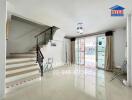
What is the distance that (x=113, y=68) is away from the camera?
5.63 metres

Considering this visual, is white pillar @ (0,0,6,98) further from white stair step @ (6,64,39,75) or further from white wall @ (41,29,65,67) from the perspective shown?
white wall @ (41,29,65,67)

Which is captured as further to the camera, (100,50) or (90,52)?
(90,52)

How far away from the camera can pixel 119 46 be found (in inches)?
218

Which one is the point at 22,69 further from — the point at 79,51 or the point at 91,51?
the point at 79,51

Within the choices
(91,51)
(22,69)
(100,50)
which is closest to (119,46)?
(100,50)

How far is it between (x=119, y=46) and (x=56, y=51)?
Result: 4.37 m

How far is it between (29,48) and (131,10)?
17.8 ft

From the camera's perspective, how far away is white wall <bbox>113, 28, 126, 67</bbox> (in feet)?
17.7

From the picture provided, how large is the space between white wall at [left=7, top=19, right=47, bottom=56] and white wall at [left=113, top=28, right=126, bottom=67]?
16.7 ft

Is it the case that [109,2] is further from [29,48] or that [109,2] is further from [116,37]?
[29,48]

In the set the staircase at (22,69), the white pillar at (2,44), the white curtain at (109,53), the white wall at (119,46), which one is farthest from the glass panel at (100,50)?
the white pillar at (2,44)

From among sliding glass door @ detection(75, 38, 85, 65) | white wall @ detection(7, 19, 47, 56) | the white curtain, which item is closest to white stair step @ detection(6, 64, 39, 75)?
white wall @ detection(7, 19, 47, 56)

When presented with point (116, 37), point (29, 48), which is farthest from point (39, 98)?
point (116, 37)

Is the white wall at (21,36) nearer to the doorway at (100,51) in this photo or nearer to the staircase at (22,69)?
the staircase at (22,69)
